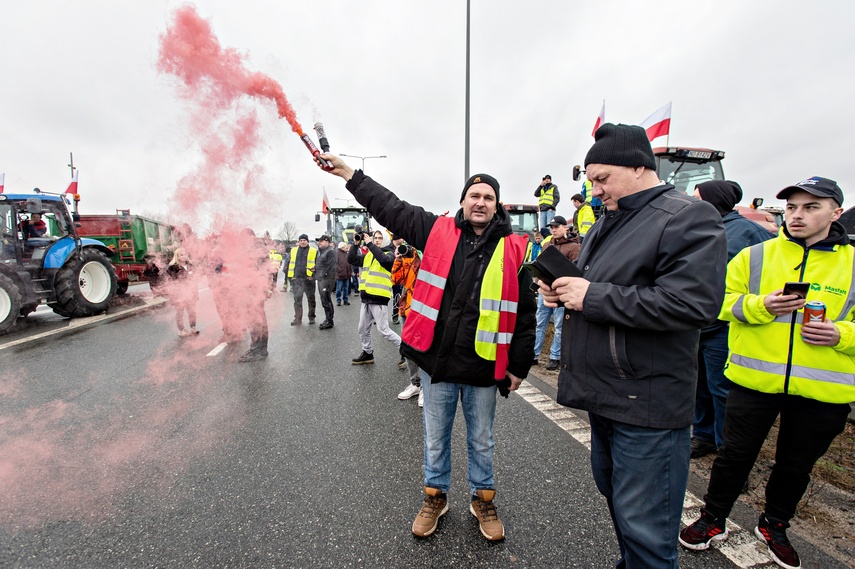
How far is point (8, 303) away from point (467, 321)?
33.8 ft

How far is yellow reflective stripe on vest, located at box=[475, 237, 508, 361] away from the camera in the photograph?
2.25 metres

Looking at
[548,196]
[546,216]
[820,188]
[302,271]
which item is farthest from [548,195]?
[820,188]

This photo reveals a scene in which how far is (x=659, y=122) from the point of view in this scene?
308 inches

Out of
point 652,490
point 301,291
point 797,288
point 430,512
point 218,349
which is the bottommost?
point 218,349

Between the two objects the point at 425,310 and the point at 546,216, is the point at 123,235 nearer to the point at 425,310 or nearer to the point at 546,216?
the point at 546,216

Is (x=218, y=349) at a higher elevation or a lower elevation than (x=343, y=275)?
lower

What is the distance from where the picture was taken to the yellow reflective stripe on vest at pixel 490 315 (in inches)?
88.4

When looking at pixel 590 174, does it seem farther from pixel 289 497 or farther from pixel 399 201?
pixel 289 497

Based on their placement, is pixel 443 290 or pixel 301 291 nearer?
pixel 443 290

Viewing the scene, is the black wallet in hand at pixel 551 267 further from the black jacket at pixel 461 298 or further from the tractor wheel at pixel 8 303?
the tractor wheel at pixel 8 303

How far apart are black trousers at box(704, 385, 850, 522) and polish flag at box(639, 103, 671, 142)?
7.19 m

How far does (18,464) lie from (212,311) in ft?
26.0

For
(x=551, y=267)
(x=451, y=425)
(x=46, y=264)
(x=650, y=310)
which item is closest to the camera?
(x=650, y=310)

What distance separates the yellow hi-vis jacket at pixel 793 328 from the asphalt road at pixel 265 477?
97 cm
